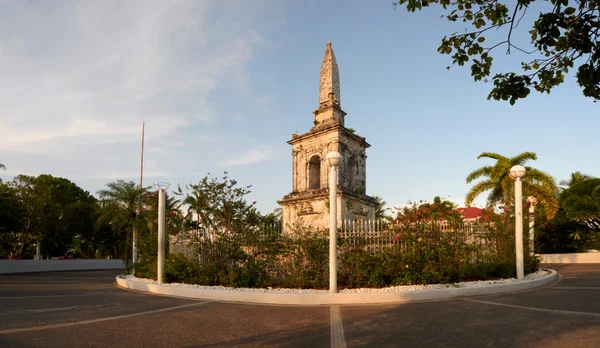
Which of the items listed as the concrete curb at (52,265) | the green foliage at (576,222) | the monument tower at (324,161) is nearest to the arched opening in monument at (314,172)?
the monument tower at (324,161)

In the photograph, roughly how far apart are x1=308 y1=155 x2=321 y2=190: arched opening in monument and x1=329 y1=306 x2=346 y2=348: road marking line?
17280 mm

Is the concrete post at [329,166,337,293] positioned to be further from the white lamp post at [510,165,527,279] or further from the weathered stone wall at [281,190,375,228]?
the weathered stone wall at [281,190,375,228]

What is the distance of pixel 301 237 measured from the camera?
33.1 ft

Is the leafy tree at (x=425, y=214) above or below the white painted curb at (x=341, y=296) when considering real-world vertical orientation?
above

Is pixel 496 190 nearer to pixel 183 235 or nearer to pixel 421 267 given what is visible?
pixel 421 267

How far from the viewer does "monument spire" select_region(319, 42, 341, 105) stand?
23.9 m

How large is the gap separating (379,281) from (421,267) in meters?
A: 1.30

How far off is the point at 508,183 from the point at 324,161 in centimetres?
1198

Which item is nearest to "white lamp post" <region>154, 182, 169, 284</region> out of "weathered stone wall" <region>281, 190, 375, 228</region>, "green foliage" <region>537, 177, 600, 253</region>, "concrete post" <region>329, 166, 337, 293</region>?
"concrete post" <region>329, 166, 337, 293</region>

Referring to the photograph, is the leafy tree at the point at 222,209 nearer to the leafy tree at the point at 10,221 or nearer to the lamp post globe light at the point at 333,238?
the lamp post globe light at the point at 333,238

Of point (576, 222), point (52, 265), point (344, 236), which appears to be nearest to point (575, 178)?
point (576, 222)

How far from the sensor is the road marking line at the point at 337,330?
16.0 ft

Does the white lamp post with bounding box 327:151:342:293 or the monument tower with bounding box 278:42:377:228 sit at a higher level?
the monument tower with bounding box 278:42:377:228

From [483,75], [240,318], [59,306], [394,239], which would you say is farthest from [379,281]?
[59,306]
